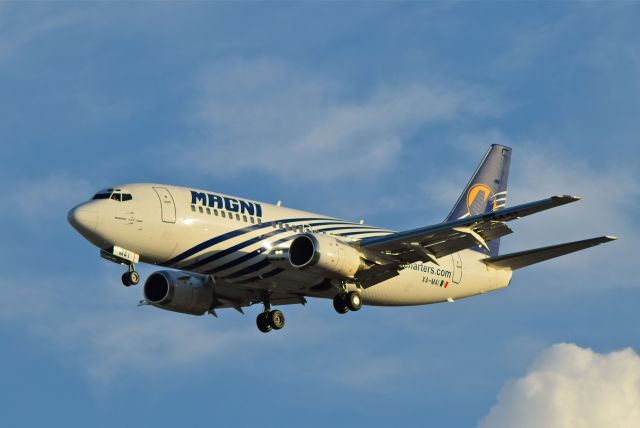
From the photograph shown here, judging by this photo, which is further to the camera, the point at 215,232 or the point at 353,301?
the point at 353,301

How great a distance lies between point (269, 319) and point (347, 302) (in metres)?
4.35

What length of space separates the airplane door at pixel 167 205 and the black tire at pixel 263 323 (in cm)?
806

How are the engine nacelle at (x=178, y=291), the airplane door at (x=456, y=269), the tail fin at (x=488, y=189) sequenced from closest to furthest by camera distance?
the engine nacelle at (x=178, y=291) < the airplane door at (x=456, y=269) < the tail fin at (x=488, y=189)

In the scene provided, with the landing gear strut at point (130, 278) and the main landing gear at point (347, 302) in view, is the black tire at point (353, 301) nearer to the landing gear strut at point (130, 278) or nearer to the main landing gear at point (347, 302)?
the main landing gear at point (347, 302)

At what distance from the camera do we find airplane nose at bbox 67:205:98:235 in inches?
1922

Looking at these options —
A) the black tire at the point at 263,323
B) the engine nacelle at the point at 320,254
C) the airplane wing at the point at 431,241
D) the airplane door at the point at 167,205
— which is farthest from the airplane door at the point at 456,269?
the airplane door at the point at 167,205

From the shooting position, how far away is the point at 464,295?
59.6m

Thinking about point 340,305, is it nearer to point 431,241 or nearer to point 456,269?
point 431,241

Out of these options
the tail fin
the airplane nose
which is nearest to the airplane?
the airplane nose

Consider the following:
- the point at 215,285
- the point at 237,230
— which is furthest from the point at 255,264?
the point at 215,285

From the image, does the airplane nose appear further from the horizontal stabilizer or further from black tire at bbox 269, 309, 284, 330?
the horizontal stabilizer

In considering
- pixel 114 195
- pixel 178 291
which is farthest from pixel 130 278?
pixel 178 291

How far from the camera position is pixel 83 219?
48812mm

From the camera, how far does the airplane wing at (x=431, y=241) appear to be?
164ft
